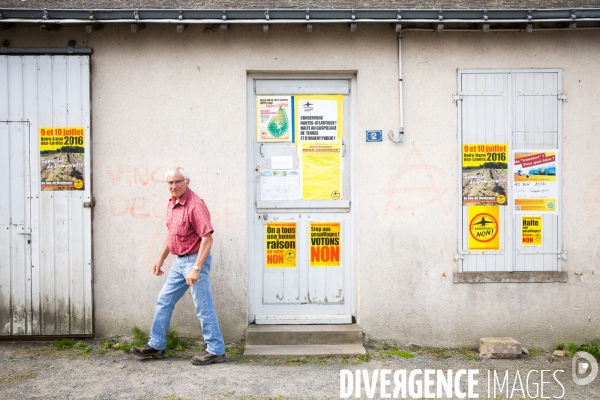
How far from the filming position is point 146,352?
20.9 ft

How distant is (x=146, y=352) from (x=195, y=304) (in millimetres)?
775

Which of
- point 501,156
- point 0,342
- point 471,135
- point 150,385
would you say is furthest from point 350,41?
point 0,342

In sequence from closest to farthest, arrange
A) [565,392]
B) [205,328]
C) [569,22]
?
[565,392]
[205,328]
[569,22]

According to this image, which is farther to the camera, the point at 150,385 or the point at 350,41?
the point at 350,41

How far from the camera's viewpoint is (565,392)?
225 inches

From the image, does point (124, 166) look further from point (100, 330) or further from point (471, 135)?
point (471, 135)

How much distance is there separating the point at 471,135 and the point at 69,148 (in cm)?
456

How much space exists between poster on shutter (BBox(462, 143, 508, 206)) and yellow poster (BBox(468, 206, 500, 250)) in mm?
80

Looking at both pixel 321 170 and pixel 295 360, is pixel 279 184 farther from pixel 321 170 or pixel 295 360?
pixel 295 360

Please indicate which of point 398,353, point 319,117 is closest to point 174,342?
point 398,353

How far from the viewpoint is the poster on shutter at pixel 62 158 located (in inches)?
269

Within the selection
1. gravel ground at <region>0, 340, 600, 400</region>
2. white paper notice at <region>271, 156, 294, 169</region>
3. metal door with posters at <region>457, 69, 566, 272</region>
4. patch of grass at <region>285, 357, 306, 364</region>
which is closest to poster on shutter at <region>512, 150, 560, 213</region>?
metal door with posters at <region>457, 69, 566, 272</region>

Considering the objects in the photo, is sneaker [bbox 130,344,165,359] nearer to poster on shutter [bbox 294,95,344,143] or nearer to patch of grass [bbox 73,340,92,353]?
patch of grass [bbox 73,340,92,353]

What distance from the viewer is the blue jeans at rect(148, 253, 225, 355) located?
20.2ft
